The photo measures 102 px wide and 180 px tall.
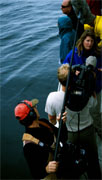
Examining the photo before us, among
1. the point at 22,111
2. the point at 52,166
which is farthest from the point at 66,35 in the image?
the point at 52,166

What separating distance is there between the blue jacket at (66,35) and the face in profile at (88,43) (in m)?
0.86

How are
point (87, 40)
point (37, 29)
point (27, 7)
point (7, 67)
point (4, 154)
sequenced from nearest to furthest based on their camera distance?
point (87, 40) → point (4, 154) → point (7, 67) → point (37, 29) → point (27, 7)

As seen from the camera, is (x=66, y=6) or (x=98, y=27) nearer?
(x=98, y=27)

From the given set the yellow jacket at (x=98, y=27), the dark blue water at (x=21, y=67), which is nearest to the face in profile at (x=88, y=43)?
the yellow jacket at (x=98, y=27)

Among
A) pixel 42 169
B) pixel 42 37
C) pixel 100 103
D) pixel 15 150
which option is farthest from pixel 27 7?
pixel 42 169

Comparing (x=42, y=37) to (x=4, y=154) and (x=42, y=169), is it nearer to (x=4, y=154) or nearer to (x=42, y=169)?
(x=4, y=154)

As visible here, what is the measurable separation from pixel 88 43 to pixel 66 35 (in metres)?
0.98

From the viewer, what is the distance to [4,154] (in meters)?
5.44

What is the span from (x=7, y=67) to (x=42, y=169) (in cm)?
767

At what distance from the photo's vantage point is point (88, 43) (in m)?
3.21

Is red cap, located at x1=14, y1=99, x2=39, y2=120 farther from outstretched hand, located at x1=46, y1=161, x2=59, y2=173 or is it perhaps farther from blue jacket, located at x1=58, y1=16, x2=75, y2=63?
blue jacket, located at x1=58, y1=16, x2=75, y2=63

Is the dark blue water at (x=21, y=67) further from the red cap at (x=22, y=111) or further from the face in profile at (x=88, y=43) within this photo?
the face in profile at (x=88, y=43)

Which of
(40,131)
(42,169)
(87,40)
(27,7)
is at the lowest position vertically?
(42,169)

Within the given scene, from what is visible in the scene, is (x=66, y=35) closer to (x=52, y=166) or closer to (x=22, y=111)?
(x=22, y=111)
